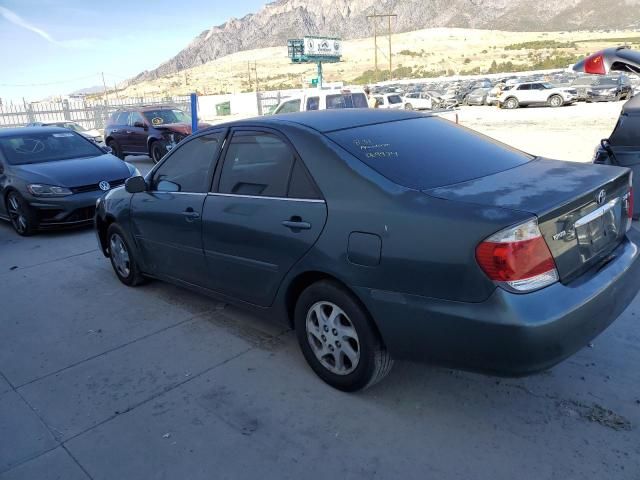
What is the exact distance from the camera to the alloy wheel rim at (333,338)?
3.09 m

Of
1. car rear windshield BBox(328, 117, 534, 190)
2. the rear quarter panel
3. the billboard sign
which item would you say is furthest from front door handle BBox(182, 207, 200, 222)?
the billboard sign

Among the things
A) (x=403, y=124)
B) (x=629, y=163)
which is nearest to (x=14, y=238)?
(x=403, y=124)

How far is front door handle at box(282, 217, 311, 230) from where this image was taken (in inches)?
124

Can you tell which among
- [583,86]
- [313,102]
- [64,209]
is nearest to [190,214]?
[64,209]

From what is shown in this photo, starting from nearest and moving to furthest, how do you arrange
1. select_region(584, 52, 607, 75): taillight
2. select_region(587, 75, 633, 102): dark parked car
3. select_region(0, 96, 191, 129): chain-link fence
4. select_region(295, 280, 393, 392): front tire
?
select_region(295, 280, 393, 392): front tire
select_region(584, 52, 607, 75): taillight
select_region(587, 75, 633, 102): dark parked car
select_region(0, 96, 191, 129): chain-link fence

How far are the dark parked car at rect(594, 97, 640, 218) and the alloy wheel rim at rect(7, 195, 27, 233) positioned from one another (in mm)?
7919

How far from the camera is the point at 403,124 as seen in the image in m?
3.75

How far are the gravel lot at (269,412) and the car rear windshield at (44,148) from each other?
4610 mm

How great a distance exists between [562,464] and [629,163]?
5080mm

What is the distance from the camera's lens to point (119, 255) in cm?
534

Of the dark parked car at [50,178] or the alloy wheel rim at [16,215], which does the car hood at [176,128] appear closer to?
the dark parked car at [50,178]

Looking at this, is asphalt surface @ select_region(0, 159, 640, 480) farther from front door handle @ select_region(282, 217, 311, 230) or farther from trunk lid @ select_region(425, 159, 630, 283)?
front door handle @ select_region(282, 217, 311, 230)

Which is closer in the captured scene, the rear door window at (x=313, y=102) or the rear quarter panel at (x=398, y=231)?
the rear quarter panel at (x=398, y=231)

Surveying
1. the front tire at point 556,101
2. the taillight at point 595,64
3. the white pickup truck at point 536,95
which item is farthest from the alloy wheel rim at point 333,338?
the white pickup truck at point 536,95
